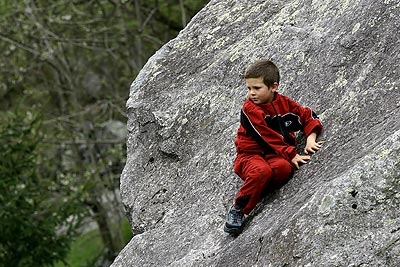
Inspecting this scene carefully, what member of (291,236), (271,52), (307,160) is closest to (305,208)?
(291,236)

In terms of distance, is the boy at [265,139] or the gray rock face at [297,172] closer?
the gray rock face at [297,172]

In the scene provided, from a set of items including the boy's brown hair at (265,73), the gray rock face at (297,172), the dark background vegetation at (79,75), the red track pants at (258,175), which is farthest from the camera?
the dark background vegetation at (79,75)

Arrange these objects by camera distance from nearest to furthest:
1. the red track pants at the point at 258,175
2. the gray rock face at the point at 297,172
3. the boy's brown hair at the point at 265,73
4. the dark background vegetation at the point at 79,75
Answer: the gray rock face at the point at 297,172
the red track pants at the point at 258,175
the boy's brown hair at the point at 265,73
the dark background vegetation at the point at 79,75

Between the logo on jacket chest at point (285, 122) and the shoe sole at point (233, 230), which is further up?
the logo on jacket chest at point (285, 122)

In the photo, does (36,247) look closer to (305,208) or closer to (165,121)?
(165,121)

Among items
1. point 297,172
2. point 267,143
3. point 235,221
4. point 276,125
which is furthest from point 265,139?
point 235,221

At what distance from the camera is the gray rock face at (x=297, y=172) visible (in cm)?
468

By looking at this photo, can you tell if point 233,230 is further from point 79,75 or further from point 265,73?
point 79,75

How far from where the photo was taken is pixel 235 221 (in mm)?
5711

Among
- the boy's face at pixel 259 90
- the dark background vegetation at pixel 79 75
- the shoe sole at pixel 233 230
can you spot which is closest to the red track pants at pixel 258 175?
the shoe sole at pixel 233 230

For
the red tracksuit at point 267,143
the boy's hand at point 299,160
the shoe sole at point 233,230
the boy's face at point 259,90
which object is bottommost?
the shoe sole at point 233,230

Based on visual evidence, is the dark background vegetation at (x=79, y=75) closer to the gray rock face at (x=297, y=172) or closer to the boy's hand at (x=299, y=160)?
the gray rock face at (x=297, y=172)

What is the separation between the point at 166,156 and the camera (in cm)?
725

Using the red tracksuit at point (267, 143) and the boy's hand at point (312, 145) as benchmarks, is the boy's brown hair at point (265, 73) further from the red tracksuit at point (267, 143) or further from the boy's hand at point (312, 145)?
the boy's hand at point (312, 145)
